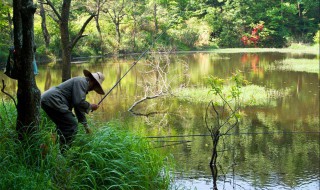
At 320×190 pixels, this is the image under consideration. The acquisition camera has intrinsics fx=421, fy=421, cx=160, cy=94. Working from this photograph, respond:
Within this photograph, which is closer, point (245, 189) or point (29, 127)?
point (29, 127)

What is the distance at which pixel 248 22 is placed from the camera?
39.1 metres

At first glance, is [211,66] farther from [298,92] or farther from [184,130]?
[184,130]

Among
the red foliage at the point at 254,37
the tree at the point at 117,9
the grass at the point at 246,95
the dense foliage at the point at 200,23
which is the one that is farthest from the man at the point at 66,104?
the red foliage at the point at 254,37

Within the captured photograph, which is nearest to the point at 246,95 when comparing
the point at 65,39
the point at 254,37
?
the point at 65,39

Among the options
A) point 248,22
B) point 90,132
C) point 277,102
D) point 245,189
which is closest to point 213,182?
point 245,189

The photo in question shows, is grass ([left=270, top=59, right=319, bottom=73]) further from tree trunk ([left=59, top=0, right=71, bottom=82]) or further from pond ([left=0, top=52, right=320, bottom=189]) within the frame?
tree trunk ([left=59, top=0, right=71, bottom=82])

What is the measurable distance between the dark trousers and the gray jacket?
51 millimetres

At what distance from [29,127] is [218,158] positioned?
387 cm

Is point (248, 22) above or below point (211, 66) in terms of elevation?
above

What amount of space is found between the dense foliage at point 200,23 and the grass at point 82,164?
80.2 feet

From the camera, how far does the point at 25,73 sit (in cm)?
376

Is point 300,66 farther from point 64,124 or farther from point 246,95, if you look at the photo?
point 64,124

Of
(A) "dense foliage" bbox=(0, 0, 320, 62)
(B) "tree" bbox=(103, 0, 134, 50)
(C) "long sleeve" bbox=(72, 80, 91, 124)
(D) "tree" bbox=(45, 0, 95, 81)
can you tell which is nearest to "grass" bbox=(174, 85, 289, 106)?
(D) "tree" bbox=(45, 0, 95, 81)

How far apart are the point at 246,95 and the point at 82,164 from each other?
9595mm
